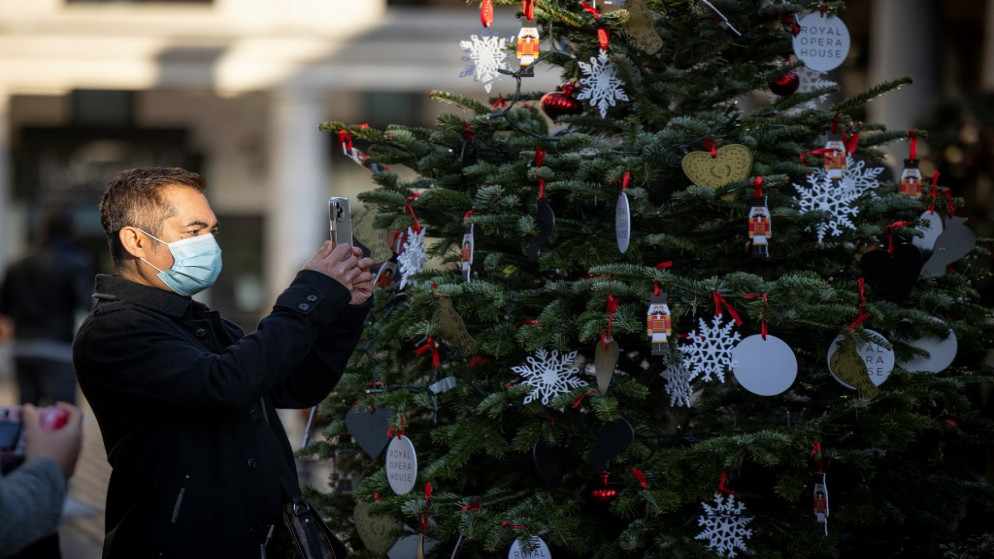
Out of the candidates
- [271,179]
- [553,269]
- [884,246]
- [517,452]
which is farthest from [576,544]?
[271,179]

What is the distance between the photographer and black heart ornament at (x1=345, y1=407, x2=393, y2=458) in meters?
3.16

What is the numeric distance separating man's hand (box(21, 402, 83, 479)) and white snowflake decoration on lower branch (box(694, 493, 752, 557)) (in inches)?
59.7

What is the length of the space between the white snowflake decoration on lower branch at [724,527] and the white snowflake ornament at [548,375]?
0.46 metres

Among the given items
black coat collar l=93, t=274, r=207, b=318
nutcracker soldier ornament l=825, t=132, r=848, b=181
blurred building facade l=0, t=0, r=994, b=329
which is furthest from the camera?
blurred building facade l=0, t=0, r=994, b=329

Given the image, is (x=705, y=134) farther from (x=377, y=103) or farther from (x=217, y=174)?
(x=217, y=174)

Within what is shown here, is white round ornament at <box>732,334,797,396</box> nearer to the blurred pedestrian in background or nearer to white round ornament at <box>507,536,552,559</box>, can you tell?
white round ornament at <box>507,536,552,559</box>

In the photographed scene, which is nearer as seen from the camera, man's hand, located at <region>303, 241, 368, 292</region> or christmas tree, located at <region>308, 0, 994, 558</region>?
man's hand, located at <region>303, 241, 368, 292</region>

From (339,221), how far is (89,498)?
18.1ft

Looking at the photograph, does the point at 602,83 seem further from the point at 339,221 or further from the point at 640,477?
the point at 640,477

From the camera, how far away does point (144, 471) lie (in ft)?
7.89

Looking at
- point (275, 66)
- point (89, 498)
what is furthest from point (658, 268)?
point (275, 66)

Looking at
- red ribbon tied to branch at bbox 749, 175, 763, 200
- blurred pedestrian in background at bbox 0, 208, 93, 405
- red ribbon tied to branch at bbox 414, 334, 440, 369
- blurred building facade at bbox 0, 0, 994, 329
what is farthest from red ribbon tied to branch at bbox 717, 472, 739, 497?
blurred building facade at bbox 0, 0, 994, 329

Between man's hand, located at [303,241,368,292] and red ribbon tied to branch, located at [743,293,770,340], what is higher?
man's hand, located at [303,241,368,292]

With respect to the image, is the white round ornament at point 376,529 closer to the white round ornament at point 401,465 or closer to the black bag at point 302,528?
the white round ornament at point 401,465
